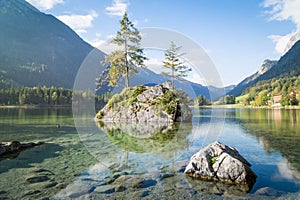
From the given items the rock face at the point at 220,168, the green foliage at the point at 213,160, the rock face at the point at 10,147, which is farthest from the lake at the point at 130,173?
the green foliage at the point at 213,160

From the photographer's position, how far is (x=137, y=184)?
10.0 m

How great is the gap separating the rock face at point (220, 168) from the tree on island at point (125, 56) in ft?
95.8

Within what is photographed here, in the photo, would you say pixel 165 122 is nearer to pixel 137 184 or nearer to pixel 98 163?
pixel 98 163

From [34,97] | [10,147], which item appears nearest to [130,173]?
[10,147]

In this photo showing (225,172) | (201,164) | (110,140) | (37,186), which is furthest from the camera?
(110,140)

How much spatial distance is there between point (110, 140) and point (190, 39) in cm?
1162

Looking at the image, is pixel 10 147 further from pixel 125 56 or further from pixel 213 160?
pixel 125 56

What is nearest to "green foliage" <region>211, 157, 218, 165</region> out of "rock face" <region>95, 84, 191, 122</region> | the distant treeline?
"rock face" <region>95, 84, 191, 122</region>

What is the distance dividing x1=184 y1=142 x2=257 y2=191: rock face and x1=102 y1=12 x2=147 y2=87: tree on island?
2919cm

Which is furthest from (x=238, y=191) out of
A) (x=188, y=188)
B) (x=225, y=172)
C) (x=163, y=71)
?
(x=163, y=71)

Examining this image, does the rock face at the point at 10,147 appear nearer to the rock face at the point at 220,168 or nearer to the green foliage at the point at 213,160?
the rock face at the point at 220,168

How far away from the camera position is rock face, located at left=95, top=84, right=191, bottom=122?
1384 inches

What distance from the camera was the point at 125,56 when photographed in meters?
40.8

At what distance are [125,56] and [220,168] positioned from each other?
1295 inches
